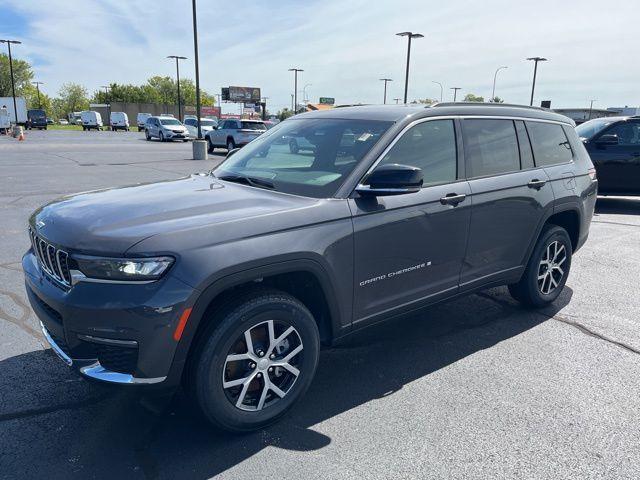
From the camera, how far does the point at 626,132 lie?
9961 mm

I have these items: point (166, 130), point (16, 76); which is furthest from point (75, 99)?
point (166, 130)

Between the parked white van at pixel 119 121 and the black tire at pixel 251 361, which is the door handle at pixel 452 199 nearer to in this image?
the black tire at pixel 251 361

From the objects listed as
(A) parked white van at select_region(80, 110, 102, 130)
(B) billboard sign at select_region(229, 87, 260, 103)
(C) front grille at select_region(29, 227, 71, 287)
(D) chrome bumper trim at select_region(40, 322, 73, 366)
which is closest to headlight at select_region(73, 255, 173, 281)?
(C) front grille at select_region(29, 227, 71, 287)

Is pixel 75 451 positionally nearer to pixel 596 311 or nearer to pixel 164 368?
pixel 164 368

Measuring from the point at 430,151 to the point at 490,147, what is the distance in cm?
70

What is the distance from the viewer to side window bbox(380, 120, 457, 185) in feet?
11.4

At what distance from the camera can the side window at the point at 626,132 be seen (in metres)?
9.88

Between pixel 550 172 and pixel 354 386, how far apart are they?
265 centimetres

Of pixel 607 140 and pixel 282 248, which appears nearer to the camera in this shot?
pixel 282 248

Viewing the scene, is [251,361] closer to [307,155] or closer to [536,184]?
Answer: [307,155]

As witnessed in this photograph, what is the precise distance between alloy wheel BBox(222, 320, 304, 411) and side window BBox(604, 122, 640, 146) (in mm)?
9480

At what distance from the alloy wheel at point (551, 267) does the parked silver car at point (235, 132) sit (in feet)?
69.8

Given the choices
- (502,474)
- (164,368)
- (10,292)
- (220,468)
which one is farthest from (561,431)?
(10,292)

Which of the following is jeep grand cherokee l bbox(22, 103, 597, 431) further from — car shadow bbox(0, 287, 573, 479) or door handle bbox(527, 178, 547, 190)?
car shadow bbox(0, 287, 573, 479)
